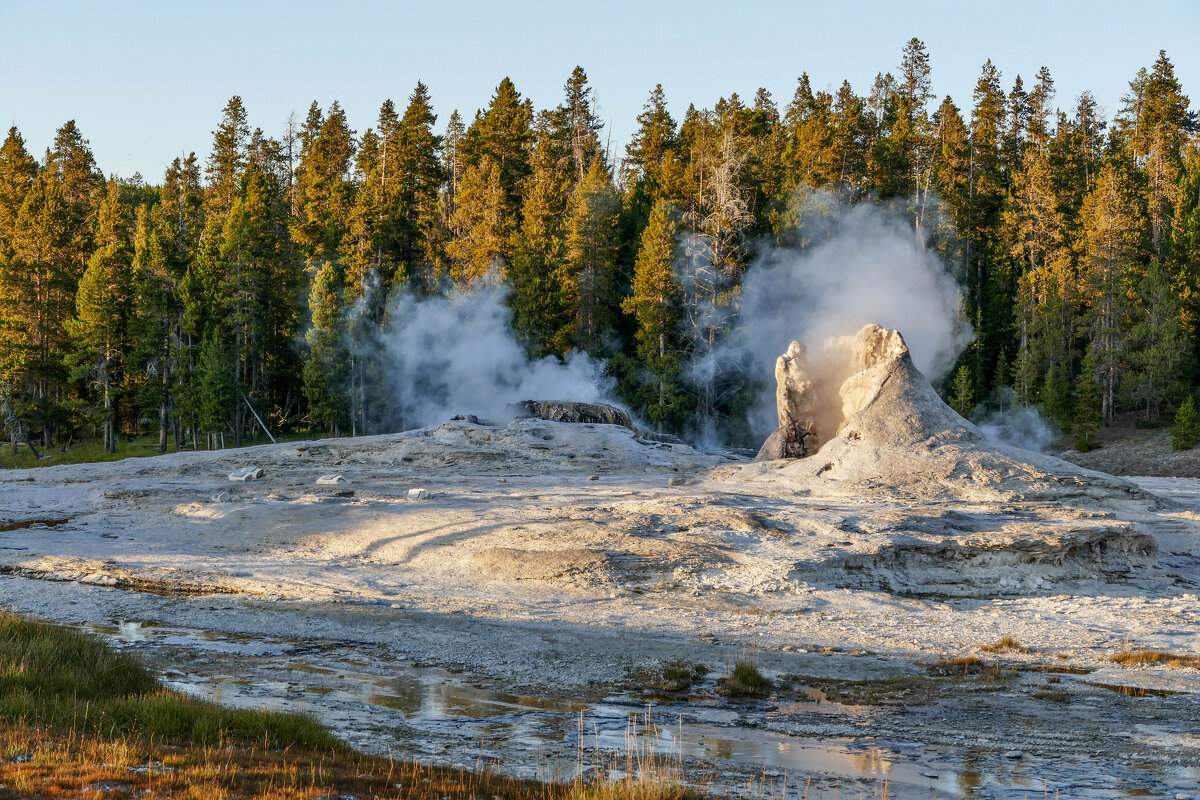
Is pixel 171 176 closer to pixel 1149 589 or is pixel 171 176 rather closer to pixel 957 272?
pixel 957 272

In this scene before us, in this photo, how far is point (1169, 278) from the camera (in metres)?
48.2

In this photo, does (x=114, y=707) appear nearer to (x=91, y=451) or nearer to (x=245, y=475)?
(x=245, y=475)

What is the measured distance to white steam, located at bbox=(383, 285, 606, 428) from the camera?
1746 inches

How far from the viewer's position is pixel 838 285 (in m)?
43.5

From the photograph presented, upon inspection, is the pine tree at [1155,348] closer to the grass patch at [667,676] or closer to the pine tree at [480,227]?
the pine tree at [480,227]

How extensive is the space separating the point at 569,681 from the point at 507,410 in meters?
24.2

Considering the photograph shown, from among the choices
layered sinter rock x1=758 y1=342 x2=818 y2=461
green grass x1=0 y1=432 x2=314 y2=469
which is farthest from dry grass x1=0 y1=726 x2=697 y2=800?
green grass x1=0 y1=432 x2=314 y2=469

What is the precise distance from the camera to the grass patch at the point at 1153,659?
11.4 m

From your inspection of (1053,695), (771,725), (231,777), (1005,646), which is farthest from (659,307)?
(231,777)

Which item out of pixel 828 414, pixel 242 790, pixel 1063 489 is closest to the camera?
pixel 242 790

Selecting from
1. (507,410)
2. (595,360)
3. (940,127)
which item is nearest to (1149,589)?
(507,410)

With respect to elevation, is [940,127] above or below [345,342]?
above

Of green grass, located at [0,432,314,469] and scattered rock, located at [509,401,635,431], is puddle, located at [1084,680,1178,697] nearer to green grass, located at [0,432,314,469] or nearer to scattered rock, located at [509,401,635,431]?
scattered rock, located at [509,401,635,431]

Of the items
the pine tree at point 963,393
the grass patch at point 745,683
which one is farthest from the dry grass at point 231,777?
the pine tree at point 963,393
